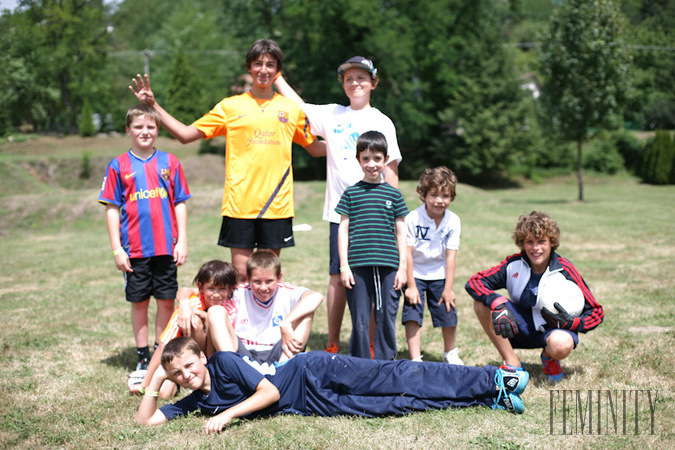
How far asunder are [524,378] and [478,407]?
1.11 feet

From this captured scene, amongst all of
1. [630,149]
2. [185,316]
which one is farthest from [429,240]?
[630,149]

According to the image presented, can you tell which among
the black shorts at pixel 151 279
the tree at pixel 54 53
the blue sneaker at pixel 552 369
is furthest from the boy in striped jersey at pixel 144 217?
the tree at pixel 54 53

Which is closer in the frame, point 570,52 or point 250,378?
point 250,378

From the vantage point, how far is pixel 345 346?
5285 millimetres

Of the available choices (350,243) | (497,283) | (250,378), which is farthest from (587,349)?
(250,378)

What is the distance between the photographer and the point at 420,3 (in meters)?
29.5

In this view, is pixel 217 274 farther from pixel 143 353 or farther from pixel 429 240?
pixel 429 240

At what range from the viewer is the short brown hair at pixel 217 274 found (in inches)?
160

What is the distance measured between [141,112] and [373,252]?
2.03m

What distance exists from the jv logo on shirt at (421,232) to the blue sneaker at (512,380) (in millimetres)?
1360

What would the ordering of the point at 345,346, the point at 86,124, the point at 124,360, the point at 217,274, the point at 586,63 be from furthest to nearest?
the point at 86,124 → the point at 586,63 → the point at 345,346 → the point at 124,360 → the point at 217,274

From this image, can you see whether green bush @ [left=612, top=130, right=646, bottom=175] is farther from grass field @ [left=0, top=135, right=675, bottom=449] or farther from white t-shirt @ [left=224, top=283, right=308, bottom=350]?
white t-shirt @ [left=224, top=283, right=308, bottom=350]

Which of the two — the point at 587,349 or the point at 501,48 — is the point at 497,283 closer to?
the point at 587,349

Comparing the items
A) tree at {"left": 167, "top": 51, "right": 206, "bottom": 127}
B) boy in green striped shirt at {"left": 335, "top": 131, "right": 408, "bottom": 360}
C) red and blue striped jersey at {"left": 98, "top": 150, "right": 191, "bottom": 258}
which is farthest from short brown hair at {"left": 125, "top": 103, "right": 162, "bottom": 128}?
tree at {"left": 167, "top": 51, "right": 206, "bottom": 127}
